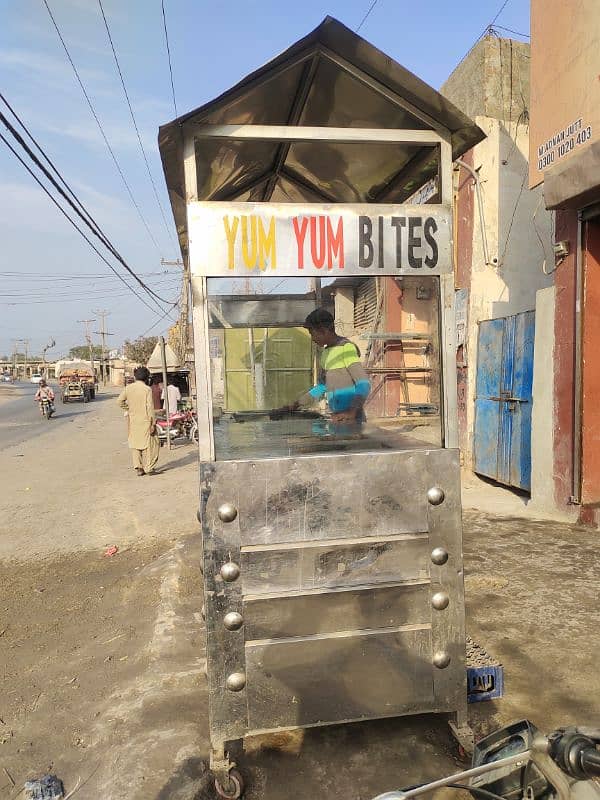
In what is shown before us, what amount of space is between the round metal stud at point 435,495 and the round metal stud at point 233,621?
869mm

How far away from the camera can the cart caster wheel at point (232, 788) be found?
2.13 meters

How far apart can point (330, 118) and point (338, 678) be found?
2.40 m

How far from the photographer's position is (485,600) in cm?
388

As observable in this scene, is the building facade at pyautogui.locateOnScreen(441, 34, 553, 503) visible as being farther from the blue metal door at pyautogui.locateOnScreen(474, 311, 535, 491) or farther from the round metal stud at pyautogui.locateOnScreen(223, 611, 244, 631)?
the round metal stud at pyautogui.locateOnScreen(223, 611, 244, 631)

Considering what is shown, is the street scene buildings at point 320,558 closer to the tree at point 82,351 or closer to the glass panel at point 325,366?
the glass panel at point 325,366

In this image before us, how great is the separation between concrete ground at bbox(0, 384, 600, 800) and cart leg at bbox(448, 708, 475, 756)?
0.31ft

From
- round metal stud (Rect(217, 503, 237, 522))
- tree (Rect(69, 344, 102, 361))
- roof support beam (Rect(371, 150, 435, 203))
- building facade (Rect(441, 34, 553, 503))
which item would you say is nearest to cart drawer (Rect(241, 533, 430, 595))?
round metal stud (Rect(217, 503, 237, 522))

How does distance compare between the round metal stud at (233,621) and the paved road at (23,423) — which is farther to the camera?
the paved road at (23,423)

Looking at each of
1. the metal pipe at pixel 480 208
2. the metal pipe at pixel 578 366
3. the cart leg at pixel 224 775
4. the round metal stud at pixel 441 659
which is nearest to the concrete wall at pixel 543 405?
the metal pipe at pixel 578 366

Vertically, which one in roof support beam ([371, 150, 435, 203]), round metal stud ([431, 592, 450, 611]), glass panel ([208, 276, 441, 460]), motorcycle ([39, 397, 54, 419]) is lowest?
motorcycle ([39, 397, 54, 419])

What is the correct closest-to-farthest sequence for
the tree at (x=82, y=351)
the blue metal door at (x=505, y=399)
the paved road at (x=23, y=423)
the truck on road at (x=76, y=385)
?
the blue metal door at (x=505, y=399)
the paved road at (x=23, y=423)
the truck on road at (x=76, y=385)
the tree at (x=82, y=351)

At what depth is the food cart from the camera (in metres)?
2.12

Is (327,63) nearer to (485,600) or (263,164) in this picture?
(263,164)

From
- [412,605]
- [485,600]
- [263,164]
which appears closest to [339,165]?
[263,164]
